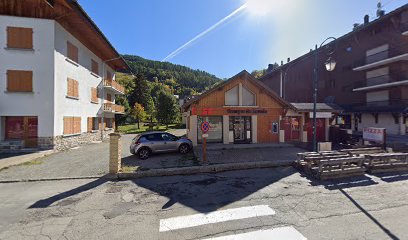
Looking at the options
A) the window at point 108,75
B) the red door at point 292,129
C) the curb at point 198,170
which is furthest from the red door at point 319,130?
the window at point 108,75

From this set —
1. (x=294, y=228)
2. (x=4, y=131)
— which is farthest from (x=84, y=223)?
(x=4, y=131)

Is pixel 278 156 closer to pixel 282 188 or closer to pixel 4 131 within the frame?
pixel 282 188

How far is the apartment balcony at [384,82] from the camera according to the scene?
24297 millimetres

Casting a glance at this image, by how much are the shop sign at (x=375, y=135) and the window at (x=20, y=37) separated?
77.6 ft

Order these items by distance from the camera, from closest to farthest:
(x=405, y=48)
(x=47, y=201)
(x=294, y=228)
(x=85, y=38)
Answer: (x=294, y=228) < (x=47, y=201) < (x=85, y=38) < (x=405, y=48)

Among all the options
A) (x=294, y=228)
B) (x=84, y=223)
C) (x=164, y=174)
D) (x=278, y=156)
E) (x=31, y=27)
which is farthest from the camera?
(x=31, y=27)

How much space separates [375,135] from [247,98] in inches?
330

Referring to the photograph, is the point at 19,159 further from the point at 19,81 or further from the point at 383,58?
the point at 383,58

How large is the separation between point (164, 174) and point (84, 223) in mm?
3991

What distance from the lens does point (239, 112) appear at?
15477 millimetres

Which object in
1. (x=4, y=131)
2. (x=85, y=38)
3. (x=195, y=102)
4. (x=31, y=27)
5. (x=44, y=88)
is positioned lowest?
(x=4, y=131)

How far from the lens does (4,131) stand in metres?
14.4

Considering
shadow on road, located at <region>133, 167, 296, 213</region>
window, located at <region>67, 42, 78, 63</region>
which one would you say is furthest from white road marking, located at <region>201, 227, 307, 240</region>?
window, located at <region>67, 42, 78, 63</region>

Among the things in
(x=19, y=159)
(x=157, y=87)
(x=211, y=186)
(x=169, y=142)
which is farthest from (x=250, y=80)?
(x=157, y=87)
